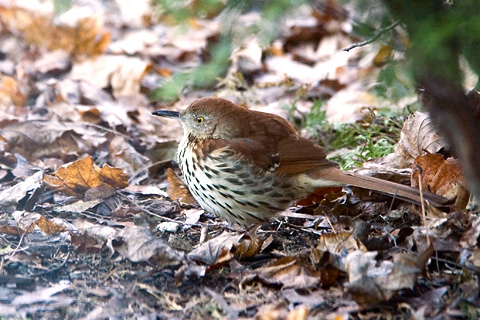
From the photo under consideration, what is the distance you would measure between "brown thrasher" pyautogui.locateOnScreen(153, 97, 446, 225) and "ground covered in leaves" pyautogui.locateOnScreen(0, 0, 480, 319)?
0.19m

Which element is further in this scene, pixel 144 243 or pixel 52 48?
pixel 52 48

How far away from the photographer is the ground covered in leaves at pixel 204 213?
2.82m

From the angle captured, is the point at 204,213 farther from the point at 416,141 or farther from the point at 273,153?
the point at 416,141

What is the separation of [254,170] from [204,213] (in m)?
0.66

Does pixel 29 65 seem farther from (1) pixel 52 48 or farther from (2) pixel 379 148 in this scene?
(2) pixel 379 148

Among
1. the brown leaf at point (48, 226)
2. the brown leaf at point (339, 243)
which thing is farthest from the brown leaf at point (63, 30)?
the brown leaf at point (339, 243)

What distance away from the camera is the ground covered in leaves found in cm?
282

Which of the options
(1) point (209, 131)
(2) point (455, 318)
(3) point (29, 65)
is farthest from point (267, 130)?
(3) point (29, 65)

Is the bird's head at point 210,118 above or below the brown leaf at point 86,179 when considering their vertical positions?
above

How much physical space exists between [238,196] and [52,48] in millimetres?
4790

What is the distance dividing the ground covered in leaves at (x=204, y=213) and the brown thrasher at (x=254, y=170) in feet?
0.63

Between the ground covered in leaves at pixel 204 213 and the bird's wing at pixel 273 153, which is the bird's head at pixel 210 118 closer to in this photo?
the bird's wing at pixel 273 153

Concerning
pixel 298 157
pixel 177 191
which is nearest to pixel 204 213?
pixel 177 191

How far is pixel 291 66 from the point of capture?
7.47 metres
